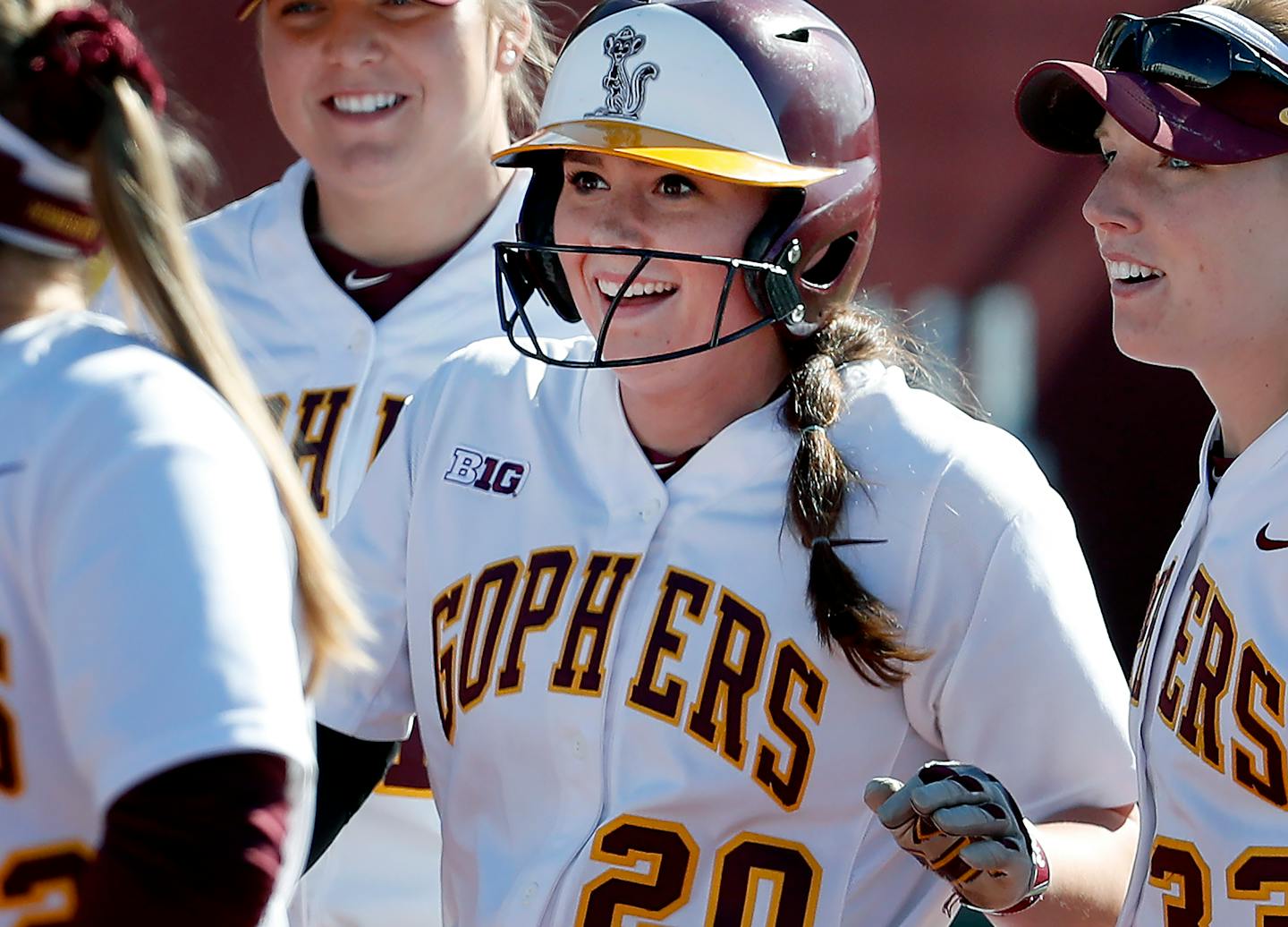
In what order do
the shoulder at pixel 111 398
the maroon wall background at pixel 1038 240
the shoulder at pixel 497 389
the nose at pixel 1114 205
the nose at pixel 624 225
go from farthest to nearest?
the maroon wall background at pixel 1038 240
the shoulder at pixel 497 389
the nose at pixel 624 225
the nose at pixel 1114 205
the shoulder at pixel 111 398

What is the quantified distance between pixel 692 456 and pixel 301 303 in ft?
3.98

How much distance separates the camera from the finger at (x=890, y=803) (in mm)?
2156

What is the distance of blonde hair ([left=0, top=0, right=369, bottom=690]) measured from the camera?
167cm

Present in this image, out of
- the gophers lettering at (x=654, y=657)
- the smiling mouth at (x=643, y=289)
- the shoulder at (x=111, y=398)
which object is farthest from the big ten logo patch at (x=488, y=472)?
the shoulder at (x=111, y=398)

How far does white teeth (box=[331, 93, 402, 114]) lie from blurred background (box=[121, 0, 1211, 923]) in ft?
10.5

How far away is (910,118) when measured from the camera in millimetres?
6605

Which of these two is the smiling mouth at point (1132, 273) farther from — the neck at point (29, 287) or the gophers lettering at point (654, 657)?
the neck at point (29, 287)

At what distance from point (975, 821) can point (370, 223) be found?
1.96 m

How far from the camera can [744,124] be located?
2.65 m

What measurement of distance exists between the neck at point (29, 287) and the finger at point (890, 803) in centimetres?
107

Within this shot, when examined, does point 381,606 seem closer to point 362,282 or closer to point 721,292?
point 721,292

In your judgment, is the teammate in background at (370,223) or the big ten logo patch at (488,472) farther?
the teammate in background at (370,223)

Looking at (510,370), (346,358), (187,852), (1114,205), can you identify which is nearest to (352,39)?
(346,358)

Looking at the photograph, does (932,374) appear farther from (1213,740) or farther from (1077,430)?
(1077,430)
